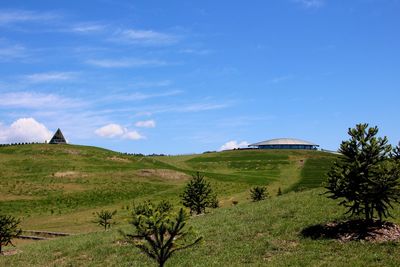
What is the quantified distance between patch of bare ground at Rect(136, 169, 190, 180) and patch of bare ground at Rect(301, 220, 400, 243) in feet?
264

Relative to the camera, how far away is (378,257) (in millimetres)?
24094

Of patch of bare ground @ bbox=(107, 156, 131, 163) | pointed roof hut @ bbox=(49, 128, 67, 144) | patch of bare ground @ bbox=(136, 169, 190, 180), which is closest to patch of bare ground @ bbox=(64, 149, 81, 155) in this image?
patch of bare ground @ bbox=(107, 156, 131, 163)

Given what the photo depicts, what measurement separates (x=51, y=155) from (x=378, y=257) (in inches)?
4768

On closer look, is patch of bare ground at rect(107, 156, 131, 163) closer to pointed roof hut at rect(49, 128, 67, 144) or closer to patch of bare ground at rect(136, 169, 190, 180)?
patch of bare ground at rect(136, 169, 190, 180)

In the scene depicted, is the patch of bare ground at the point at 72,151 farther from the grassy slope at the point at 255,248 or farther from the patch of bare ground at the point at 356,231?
the patch of bare ground at the point at 356,231

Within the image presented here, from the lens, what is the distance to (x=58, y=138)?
6442 inches

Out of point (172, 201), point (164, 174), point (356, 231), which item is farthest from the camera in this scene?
point (164, 174)

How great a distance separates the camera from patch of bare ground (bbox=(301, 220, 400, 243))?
28.0 metres

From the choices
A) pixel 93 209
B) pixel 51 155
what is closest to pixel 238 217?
pixel 93 209

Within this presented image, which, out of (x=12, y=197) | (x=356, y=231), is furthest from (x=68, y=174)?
(x=356, y=231)

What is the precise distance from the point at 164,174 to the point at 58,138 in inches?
2683

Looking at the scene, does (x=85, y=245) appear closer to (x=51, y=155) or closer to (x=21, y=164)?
(x=21, y=164)

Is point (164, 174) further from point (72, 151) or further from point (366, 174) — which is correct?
point (366, 174)

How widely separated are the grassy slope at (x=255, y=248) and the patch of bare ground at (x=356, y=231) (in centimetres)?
100
